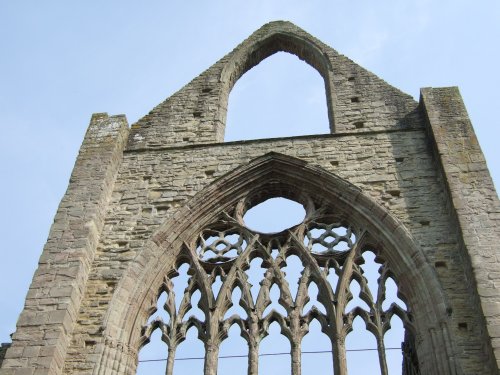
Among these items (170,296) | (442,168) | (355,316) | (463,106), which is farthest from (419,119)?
(170,296)

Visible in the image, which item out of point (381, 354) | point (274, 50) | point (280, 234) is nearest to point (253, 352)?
point (381, 354)

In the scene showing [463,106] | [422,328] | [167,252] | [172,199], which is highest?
[463,106]

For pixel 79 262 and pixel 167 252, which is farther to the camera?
pixel 167 252

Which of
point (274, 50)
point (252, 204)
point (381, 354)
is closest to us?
point (381, 354)

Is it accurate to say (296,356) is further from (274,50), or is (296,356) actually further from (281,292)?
(274,50)

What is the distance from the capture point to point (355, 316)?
699 centimetres

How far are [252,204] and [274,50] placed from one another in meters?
4.05

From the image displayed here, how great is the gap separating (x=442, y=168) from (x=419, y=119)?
1482 millimetres

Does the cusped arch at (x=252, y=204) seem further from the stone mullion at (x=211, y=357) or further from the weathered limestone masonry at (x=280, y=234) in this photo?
the stone mullion at (x=211, y=357)

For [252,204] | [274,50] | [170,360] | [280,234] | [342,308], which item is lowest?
[170,360]

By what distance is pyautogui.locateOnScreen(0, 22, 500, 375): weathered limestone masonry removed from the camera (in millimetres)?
6637

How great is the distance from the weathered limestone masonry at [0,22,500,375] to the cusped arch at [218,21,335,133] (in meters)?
0.80

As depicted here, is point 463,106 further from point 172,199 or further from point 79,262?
point 79,262

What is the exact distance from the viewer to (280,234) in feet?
26.2
